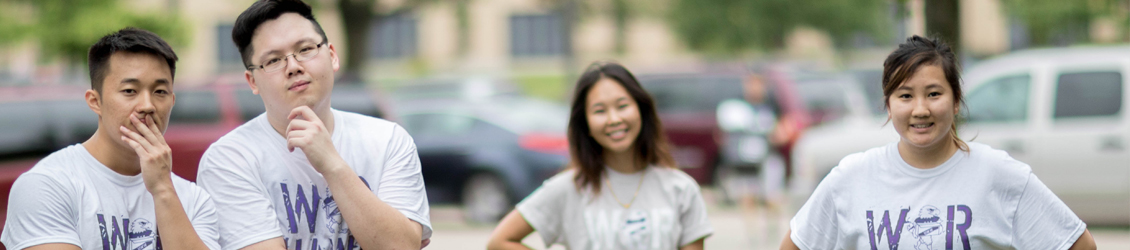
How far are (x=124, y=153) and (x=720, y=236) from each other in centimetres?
773

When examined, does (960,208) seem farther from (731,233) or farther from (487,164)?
(487,164)

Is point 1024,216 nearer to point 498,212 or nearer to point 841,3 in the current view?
point 498,212

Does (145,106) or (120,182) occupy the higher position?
(145,106)

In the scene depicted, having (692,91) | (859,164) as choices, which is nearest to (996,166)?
(859,164)

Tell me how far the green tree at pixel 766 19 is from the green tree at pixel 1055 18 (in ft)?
12.3

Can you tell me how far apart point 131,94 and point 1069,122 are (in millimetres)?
7891

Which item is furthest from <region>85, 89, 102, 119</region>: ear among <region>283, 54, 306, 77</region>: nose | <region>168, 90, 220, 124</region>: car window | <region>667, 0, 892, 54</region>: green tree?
<region>667, 0, 892, 54</region>: green tree

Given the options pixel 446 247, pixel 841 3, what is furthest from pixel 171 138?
pixel 841 3

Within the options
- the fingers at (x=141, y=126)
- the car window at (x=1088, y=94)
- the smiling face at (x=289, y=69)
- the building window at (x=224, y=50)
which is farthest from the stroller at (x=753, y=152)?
the building window at (x=224, y=50)

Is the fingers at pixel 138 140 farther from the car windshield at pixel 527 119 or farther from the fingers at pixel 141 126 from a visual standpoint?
the car windshield at pixel 527 119

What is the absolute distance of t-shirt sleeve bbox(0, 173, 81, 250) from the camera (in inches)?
104

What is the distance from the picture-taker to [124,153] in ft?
9.19

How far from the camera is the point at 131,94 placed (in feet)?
9.16

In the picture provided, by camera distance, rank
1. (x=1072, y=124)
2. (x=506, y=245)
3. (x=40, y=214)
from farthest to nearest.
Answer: (x=1072, y=124) < (x=506, y=245) < (x=40, y=214)
